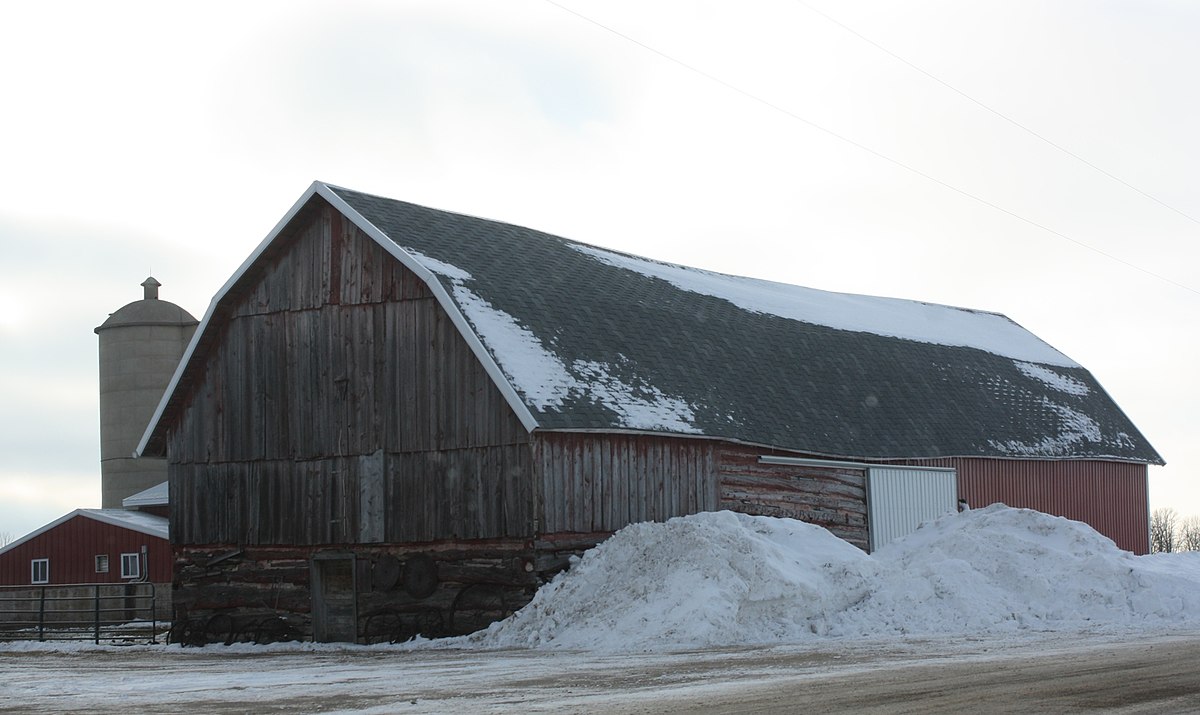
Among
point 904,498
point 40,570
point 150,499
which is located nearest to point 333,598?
point 904,498

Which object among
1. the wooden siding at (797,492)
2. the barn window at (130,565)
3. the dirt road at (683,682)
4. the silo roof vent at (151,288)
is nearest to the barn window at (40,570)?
the barn window at (130,565)

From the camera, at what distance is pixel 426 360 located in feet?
73.5

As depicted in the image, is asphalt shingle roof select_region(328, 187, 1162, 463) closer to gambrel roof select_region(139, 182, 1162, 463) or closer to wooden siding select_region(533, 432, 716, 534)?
gambrel roof select_region(139, 182, 1162, 463)

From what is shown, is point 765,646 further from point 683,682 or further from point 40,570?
point 40,570

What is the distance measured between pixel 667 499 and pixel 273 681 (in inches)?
371

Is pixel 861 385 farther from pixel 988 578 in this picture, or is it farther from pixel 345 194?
pixel 345 194

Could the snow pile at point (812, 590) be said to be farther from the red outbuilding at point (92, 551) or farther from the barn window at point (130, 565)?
the barn window at point (130, 565)

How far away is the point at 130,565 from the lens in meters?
35.9

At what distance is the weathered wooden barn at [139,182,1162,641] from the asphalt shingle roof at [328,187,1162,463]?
76mm

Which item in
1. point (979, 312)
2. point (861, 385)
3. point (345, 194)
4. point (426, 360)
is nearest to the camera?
point (426, 360)

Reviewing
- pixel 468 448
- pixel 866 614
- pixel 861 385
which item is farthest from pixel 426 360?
pixel 861 385

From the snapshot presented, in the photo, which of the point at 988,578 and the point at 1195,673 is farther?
the point at 988,578

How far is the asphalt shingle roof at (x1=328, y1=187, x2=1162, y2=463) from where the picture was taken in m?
22.4

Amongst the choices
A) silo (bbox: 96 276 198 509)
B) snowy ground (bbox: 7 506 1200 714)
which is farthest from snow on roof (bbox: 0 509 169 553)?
snowy ground (bbox: 7 506 1200 714)
